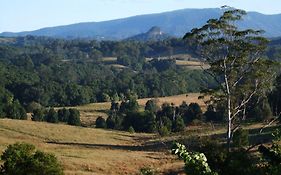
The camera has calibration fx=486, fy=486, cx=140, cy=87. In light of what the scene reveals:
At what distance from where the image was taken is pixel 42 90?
132 metres

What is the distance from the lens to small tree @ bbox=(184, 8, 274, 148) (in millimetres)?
35906

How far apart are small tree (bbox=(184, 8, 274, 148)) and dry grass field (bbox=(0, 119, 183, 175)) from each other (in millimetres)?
9110

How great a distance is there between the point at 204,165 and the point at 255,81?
2722 cm

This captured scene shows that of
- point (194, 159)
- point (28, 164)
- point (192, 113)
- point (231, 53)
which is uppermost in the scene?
point (231, 53)

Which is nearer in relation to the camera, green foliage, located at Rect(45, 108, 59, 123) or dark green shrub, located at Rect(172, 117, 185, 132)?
dark green shrub, located at Rect(172, 117, 185, 132)

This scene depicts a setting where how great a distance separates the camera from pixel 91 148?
5525 centimetres

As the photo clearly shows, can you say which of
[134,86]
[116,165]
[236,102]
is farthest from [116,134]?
[134,86]

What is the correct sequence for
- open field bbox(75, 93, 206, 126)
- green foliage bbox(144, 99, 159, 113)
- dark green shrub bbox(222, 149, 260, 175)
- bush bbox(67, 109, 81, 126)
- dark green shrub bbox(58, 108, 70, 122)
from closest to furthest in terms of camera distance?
dark green shrub bbox(222, 149, 260, 175) < bush bbox(67, 109, 81, 126) < dark green shrub bbox(58, 108, 70, 122) < open field bbox(75, 93, 206, 126) < green foliage bbox(144, 99, 159, 113)

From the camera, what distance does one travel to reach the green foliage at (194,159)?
1205cm

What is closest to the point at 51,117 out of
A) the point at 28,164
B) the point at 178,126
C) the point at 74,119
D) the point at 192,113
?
the point at 74,119

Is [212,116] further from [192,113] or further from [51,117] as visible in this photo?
[51,117]

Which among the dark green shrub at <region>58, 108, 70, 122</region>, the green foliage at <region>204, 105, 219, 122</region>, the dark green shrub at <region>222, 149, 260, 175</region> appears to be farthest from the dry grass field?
the dark green shrub at <region>58, 108, 70, 122</region>

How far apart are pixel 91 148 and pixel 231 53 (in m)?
24.3

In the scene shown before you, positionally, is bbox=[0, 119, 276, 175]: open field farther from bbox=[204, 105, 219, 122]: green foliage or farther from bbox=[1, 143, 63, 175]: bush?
bbox=[204, 105, 219, 122]: green foliage
